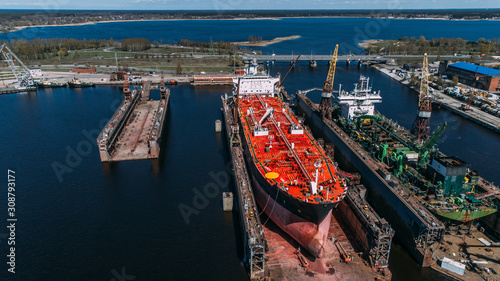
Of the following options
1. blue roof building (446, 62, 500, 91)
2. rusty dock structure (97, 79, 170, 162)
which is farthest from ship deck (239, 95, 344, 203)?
blue roof building (446, 62, 500, 91)

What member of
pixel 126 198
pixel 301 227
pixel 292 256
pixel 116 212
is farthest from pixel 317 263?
pixel 126 198

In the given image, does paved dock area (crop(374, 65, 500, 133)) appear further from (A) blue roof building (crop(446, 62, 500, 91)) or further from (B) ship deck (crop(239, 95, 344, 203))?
(B) ship deck (crop(239, 95, 344, 203))

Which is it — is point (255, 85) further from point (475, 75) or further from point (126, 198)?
point (475, 75)

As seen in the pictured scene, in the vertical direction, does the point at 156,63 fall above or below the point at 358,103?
above

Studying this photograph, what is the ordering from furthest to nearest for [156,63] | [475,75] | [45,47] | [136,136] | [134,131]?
[45,47] < [156,63] < [475,75] < [134,131] < [136,136]

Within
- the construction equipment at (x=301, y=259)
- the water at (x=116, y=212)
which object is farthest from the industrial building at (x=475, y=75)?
the construction equipment at (x=301, y=259)

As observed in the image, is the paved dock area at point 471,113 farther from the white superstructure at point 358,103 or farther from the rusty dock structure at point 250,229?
the rusty dock structure at point 250,229
